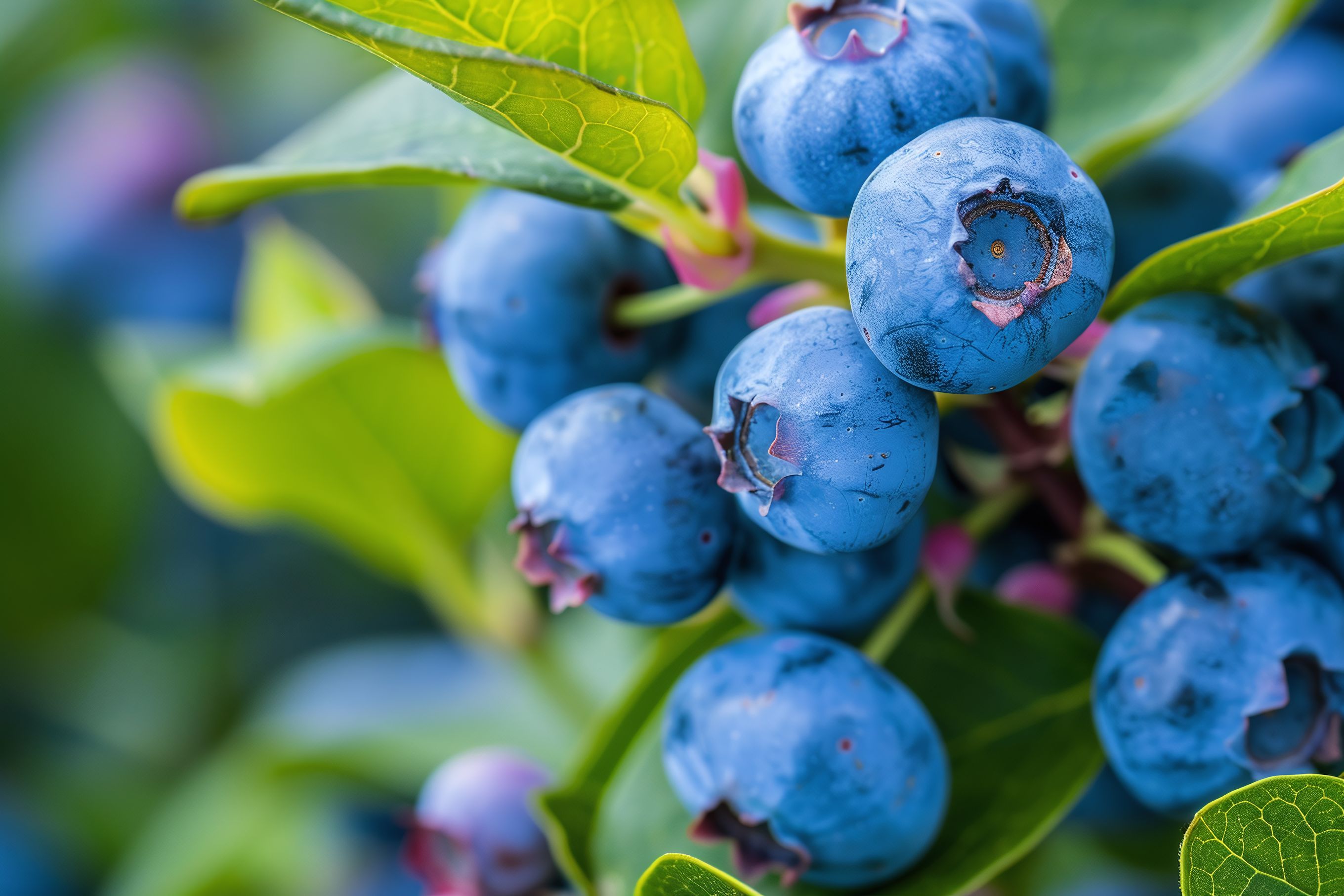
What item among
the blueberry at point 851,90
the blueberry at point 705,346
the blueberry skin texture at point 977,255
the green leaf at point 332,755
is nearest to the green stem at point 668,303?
the blueberry at point 705,346

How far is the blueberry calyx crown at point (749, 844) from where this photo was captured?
79cm

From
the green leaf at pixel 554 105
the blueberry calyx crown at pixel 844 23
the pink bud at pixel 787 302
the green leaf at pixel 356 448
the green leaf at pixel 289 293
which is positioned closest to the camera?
the green leaf at pixel 554 105

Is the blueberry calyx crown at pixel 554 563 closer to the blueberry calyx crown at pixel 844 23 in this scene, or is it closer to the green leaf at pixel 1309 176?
the blueberry calyx crown at pixel 844 23

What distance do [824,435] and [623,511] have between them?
0.16 m

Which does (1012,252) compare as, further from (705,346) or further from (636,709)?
(636,709)

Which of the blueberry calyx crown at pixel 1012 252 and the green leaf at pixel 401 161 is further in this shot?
the green leaf at pixel 401 161

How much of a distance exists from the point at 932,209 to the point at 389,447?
36.6 inches

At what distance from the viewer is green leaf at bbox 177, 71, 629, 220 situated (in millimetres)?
764

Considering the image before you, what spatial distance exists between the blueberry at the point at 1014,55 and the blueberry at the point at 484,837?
26.9 inches

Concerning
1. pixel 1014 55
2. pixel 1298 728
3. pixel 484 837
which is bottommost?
pixel 484 837

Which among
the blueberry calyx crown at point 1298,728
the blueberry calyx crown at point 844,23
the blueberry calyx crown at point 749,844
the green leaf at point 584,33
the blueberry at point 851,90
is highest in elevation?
the green leaf at point 584,33

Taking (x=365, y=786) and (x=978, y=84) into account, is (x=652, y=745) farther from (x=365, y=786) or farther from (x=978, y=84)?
(x=365, y=786)

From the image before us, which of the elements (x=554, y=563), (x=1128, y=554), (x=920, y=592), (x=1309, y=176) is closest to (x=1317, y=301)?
(x=1309, y=176)

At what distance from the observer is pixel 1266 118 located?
1097mm
